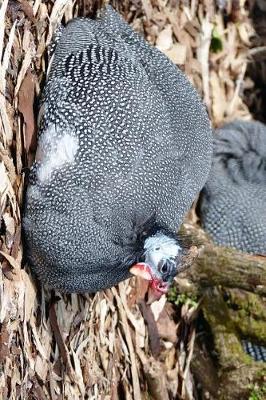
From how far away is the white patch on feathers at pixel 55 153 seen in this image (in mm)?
2023

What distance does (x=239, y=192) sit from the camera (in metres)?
2.94

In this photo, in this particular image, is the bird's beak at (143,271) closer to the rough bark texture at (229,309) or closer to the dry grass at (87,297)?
the dry grass at (87,297)

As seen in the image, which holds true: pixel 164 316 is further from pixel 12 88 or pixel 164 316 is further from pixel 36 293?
pixel 12 88

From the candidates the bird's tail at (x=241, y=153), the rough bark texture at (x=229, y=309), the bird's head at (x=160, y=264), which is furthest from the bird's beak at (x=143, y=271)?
the bird's tail at (x=241, y=153)

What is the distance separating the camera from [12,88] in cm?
209

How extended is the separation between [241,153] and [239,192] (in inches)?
5.5

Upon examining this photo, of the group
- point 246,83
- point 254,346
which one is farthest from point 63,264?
point 246,83

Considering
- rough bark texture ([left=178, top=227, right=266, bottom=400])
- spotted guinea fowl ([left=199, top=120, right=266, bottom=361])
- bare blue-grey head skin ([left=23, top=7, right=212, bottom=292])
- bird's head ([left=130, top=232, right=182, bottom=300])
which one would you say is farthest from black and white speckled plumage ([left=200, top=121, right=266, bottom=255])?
bird's head ([left=130, top=232, right=182, bottom=300])

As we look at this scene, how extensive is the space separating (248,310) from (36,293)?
80 cm

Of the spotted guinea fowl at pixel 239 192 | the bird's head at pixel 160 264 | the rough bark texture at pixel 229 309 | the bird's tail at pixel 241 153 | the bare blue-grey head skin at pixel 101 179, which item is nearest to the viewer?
the bird's head at pixel 160 264

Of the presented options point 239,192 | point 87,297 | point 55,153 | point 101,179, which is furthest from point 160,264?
point 239,192

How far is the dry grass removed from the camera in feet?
6.79

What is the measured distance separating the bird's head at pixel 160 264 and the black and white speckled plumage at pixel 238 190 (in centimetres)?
96

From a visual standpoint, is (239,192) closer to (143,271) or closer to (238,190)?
(238,190)
